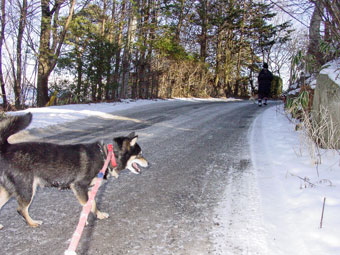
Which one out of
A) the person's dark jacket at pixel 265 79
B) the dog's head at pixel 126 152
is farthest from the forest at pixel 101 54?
the dog's head at pixel 126 152

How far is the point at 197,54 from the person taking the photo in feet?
93.6

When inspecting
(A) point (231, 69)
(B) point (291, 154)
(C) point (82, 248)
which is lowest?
(C) point (82, 248)

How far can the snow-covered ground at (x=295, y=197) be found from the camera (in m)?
2.57

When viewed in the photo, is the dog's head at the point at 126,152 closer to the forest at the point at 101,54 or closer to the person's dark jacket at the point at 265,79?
the forest at the point at 101,54

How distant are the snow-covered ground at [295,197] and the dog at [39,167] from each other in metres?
2.08

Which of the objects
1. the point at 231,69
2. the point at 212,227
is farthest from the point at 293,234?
the point at 231,69

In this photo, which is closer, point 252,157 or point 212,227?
point 212,227

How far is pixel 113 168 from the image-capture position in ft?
11.6

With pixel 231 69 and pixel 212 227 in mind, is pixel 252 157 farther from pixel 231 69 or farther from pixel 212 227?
pixel 231 69

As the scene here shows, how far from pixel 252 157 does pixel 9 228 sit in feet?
15.1

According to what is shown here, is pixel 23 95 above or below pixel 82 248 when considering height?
above

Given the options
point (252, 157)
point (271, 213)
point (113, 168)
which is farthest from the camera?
point (252, 157)

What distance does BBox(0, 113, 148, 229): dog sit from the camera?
2.84 meters

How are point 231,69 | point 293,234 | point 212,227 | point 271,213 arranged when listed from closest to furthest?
point 293,234 < point 212,227 < point 271,213 < point 231,69
